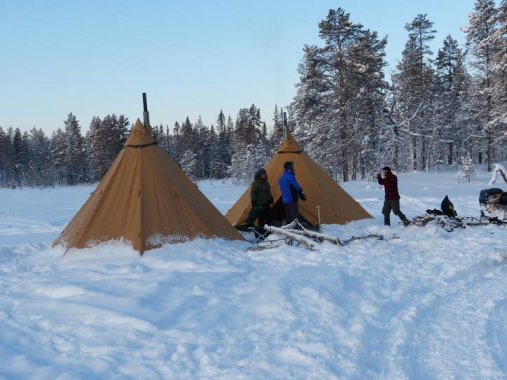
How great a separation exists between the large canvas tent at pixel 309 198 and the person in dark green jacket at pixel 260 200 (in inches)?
23.1

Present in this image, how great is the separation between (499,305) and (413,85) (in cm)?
3401

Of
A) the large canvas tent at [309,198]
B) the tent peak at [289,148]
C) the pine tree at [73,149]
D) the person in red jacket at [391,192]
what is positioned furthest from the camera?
the pine tree at [73,149]

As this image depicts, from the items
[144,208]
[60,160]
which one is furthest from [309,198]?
[60,160]

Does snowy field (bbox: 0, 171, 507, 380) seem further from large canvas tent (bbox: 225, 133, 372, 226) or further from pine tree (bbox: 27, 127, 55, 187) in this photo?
pine tree (bbox: 27, 127, 55, 187)

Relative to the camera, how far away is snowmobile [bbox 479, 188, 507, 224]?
399 inches

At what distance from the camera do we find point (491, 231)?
9430mm

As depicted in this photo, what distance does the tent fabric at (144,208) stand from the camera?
303 inches

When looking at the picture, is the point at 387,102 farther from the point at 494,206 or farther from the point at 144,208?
the point at 144,208

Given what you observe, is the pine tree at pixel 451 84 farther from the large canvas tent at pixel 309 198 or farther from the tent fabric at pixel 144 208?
the tent fabric at pixel 144 208

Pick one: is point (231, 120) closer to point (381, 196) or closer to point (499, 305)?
point (381, 196)

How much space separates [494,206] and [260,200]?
216 inches

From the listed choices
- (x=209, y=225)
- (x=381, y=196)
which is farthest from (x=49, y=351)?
(x=381, y=196)

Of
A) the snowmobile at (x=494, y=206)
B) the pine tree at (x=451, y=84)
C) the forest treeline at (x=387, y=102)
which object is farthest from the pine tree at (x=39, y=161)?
the snowmobile at (x=494, y=206)

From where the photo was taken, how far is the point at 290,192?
10.0 m
